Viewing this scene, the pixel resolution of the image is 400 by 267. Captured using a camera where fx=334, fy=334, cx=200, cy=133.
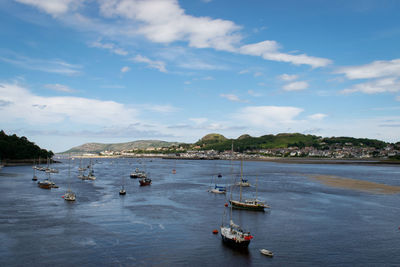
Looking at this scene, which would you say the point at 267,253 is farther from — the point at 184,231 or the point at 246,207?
the point at 246,207

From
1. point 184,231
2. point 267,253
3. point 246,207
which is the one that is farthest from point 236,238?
point 246,207

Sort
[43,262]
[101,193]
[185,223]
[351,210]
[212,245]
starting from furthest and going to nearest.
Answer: [101,193], [351,210], [185,223], [212,245], [43,262]

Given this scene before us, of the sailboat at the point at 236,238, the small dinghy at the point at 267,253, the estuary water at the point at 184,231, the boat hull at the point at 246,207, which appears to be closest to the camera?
the estuary water at the point at 184,231

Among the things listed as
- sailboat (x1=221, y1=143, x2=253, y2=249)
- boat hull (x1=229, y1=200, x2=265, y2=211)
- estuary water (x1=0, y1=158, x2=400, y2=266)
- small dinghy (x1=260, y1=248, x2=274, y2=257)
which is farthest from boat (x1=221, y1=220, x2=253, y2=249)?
boat hull (x1=229, y1=200, x2=265, y2=211)

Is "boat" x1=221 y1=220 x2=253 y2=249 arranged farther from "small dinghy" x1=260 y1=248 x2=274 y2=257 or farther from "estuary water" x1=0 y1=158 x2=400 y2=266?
"small dinghy" x1=260 y1=248 x2=274 y2=257

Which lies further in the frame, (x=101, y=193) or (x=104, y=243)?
(x=101, y=193)

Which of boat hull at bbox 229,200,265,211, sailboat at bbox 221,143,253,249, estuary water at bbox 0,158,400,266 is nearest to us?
estuary water at bbox 0,158,400,266

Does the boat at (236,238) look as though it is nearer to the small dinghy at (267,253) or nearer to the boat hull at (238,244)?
the boat hull at (238,244)

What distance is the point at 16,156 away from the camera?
19775 cm

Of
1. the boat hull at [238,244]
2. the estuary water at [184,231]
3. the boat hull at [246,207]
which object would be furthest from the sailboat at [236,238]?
the boat hull at [246,207]

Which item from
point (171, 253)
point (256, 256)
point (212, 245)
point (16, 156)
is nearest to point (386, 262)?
point (256, 256)

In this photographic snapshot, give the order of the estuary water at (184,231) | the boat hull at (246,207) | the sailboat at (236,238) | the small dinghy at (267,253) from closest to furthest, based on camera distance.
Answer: the estuary water at (184,231) < the small dinghy at (267,253) < the sailboat at (236,238) < the boat hull at (246,207)

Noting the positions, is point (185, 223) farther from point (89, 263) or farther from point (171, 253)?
point (89, 263)

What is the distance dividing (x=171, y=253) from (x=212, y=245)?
17.8 ft
